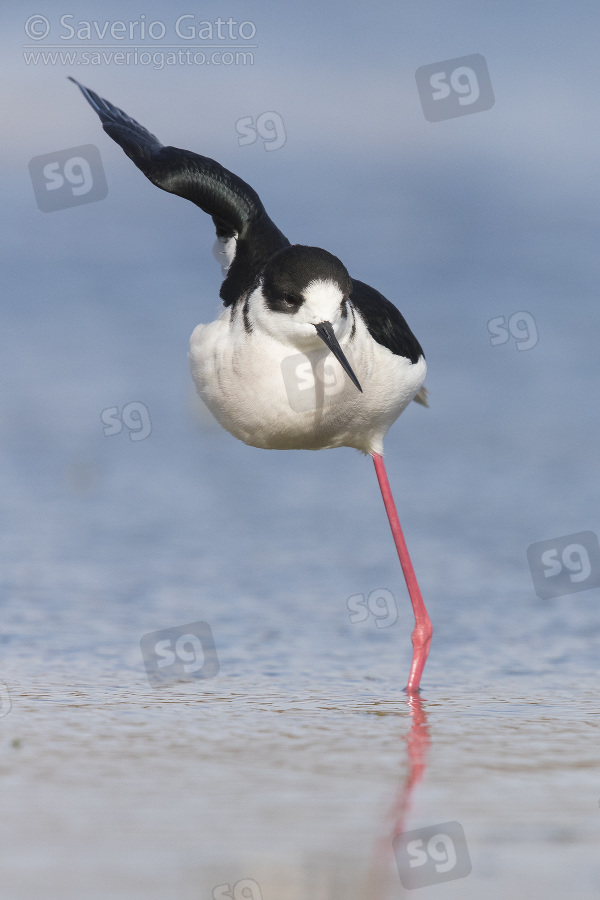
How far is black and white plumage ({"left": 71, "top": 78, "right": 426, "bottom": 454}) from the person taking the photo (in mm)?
5578

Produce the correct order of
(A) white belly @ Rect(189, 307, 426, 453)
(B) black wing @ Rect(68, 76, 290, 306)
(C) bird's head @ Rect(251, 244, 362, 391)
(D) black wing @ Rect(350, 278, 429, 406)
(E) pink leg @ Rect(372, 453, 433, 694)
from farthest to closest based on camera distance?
(B) black wing @ Rect(68, 76, 290, 306) < (D) black wing @ Rect(350, 278, 429, 406) < (E) pink leg @ Rect(372, 453, 433, 694) < (A) white belly @ Rect(189, 307, 426, 453) < (C) bird's head @ Rect(251, 244, 362, 391)

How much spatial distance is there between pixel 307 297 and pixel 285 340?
35 cm

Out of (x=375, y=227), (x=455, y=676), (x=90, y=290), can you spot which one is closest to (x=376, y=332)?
(x=455, y=676)

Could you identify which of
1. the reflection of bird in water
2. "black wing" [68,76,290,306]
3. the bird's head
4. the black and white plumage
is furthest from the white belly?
the reflection of bird in water

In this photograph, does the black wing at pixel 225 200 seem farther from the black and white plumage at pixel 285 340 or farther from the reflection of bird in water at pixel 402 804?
the reflection of bird in water at pixel 402 804

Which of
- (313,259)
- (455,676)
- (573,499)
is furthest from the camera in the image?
(573,499)

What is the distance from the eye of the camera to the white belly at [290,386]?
19.4ft

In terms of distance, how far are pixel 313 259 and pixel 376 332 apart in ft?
2.92

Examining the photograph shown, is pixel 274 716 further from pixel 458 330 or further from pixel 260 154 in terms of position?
pixel 260 154

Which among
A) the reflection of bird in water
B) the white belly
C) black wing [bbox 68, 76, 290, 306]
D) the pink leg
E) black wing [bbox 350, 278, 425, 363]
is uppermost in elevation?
black wing [bbox 68, 76, 290, 306]

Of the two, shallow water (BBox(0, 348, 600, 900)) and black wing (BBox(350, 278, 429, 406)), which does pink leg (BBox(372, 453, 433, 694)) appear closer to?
shallow water (BBox(0, 348, 600, 900))

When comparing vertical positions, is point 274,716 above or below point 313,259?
below

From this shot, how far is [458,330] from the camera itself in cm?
1468

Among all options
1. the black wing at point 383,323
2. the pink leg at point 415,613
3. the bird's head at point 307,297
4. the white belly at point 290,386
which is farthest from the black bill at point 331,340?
the pink leg at point 415,613
